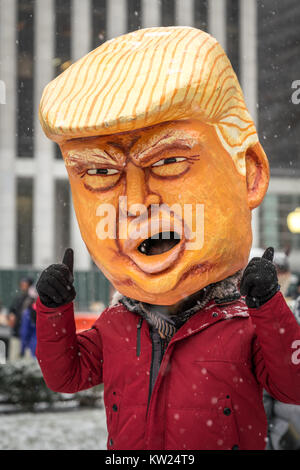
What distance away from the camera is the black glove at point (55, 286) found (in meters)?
1.83

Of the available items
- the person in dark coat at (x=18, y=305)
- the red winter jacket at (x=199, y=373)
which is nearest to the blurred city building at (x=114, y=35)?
the red winter jacket at (x=199, y=373)

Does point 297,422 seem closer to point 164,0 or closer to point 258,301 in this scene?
point 258,301

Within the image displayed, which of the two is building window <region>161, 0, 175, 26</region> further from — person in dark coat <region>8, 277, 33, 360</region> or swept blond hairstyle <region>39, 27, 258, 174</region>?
person in dark coat <region>8, 277, 33, 360</region>

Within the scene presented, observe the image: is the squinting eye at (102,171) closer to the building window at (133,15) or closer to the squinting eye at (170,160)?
the squinting eye at (170,160)

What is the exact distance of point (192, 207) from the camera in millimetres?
1737

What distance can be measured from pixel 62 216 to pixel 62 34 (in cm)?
81

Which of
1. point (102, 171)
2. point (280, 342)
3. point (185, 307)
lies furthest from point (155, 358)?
point (102, 171)

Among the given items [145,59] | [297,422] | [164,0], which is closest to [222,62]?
[145,59]

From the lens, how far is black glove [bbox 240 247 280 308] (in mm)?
1576

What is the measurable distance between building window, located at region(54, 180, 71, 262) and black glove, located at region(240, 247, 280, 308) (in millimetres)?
1020

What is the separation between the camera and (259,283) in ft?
5.16

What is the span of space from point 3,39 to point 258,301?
166 centimetres

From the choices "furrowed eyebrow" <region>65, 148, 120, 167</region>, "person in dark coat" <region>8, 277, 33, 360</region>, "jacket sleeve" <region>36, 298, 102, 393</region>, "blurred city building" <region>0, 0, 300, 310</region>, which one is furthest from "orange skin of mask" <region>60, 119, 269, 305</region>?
"person in dark coat" <region>8, 277, 33, 360</region>
